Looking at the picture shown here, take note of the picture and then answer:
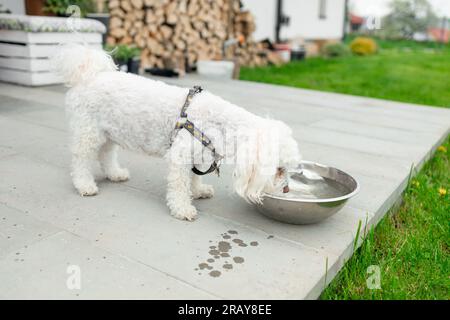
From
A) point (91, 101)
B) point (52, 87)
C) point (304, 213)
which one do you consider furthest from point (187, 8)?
point (304, 213)

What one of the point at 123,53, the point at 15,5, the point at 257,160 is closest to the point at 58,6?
the point at 15,5

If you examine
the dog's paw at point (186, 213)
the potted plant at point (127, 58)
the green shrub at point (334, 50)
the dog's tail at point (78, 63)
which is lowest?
the dog's paw at point (186, 213)

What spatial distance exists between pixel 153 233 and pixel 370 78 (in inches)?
342

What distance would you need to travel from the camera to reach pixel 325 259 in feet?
7.89

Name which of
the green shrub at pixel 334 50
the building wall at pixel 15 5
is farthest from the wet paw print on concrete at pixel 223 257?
the green shrub at pixel 334 50

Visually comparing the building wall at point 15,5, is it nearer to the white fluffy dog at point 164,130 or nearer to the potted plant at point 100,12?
the potted plant at point 100,12

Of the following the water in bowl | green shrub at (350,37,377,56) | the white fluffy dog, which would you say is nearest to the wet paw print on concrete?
the white fluffy dog

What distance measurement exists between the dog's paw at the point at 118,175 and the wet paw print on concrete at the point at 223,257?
1053 mm

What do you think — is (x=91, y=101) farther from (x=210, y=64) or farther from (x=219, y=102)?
(x=210, y=64)

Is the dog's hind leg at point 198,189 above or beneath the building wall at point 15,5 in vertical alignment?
beneath

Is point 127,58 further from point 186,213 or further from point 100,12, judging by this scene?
point 186,213

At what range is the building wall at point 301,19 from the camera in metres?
12.9

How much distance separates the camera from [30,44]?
6.45 metres
